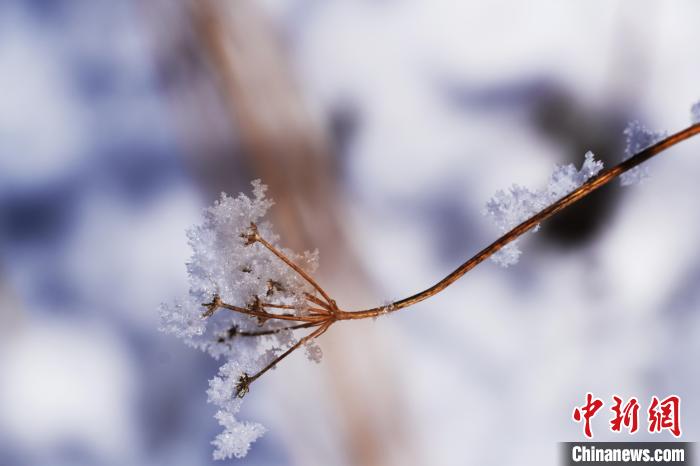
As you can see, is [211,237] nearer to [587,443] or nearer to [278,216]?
[278,216]

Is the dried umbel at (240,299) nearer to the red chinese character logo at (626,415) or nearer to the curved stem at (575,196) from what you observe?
the curved stem at (575,196)

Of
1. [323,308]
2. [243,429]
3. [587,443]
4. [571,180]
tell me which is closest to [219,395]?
[243,429]

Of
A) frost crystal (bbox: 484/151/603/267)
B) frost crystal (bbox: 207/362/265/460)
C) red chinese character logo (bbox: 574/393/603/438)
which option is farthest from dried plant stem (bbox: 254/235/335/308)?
red chinese character logo (bbox: 574/393/603/438)

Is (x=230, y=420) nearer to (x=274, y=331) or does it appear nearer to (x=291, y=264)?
(x=274, y=331)

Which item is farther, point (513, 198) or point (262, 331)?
point (262, 331)

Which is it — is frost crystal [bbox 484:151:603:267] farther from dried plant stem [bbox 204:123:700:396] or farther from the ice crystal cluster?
the ice crystal cluster

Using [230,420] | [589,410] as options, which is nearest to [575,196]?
[230,420]
